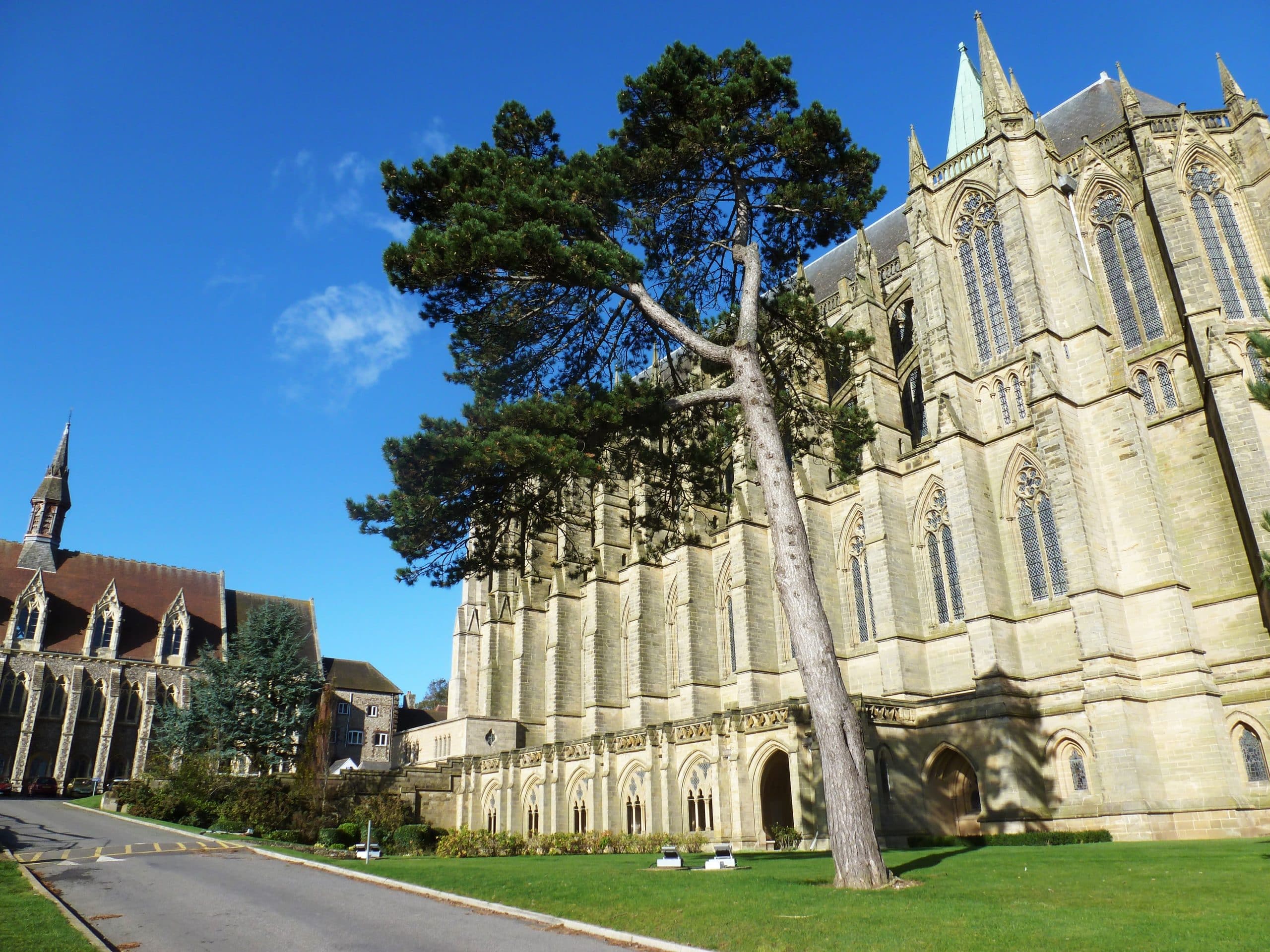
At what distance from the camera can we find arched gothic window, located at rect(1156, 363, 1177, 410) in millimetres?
23656

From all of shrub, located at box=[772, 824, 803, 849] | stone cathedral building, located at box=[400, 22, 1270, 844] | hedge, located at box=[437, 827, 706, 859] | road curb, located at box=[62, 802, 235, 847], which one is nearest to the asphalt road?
road curb, located at box=[62, 802, 235, 847]

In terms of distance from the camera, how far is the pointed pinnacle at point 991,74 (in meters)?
28.0

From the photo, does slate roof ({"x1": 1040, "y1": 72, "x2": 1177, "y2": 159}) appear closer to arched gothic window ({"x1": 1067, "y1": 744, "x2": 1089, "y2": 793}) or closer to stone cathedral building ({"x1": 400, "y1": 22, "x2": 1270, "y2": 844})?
stone cathedral building ({"x1": 400, "y1": 22, "x2": 1270, "y2": 844})

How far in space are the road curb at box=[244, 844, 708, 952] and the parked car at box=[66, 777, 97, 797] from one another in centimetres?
3616

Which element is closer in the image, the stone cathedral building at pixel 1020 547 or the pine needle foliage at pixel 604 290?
the pine needle foliage at pixel 604 290

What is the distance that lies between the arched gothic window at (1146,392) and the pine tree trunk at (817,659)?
52.6ft

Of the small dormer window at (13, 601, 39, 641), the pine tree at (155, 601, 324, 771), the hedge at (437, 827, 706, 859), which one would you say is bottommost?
the hedge at (437, 827, 706, 859)

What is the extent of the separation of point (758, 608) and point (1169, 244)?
16349 millimetres

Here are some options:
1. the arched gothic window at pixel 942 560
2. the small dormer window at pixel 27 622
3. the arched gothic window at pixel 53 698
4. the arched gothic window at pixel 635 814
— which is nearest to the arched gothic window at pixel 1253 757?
the arched gothic window at pixel 942 560

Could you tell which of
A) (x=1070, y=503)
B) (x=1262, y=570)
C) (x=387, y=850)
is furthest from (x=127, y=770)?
(x=1262, y=570)

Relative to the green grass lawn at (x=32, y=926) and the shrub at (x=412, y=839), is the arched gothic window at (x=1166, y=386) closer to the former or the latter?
the shrub at (x=412, y=839)

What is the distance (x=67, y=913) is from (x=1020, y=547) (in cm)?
2307

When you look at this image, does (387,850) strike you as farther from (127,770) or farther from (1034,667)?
(127,770)

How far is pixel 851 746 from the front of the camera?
11.4 m
